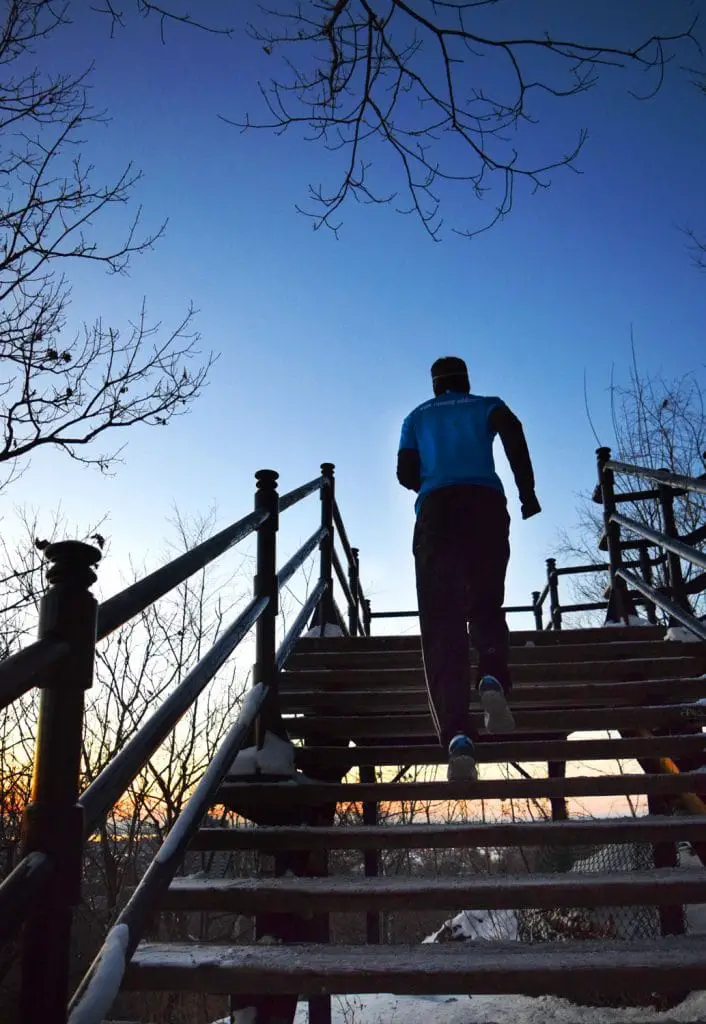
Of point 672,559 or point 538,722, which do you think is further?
point 672,559

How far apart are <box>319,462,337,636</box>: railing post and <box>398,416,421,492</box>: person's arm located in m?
2.46

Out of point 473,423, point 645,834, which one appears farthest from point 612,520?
point 645,834

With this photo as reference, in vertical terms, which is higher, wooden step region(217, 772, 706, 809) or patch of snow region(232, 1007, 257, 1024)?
wooden step region(217, 772, 706, 809)

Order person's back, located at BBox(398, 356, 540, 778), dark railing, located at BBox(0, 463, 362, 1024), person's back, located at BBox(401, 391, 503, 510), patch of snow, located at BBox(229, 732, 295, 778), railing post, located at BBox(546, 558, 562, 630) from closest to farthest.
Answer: dark railing, located at BBox(0, 463, 362, 1024) < patch of snow, located at BBox(229, 732, 295, 778) < person's back, located at BBox(398, 356, 540, 778) < person's back, located at BBox(401, 391, 503, 510) < railing post, located at BBox(546, 558, 562, 630)

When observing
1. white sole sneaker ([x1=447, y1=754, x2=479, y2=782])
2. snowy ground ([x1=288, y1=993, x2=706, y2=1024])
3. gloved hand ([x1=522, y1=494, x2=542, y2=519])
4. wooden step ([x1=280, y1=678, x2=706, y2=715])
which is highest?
gloved hand ([x1=522, y1=494, x2=542, y2=519])

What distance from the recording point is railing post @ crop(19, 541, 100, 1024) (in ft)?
4.20

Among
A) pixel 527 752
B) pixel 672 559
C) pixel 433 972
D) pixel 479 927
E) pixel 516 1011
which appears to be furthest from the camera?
pixel 479 927

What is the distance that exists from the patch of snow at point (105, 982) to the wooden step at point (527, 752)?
1.60 metres

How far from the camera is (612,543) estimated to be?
6.12 m

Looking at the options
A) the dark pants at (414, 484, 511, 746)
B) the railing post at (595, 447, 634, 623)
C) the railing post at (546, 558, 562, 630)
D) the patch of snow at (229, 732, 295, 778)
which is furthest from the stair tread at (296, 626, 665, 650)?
the railing post at (546, 558, 562, 630)

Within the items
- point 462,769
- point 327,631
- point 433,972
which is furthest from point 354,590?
point 433,972

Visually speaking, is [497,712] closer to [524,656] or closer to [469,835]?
[469,835]

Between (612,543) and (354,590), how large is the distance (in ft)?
10.8

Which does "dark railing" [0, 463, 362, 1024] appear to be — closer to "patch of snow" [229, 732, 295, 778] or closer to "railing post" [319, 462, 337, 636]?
"patch of snow" [229, 732, 295, 778]
